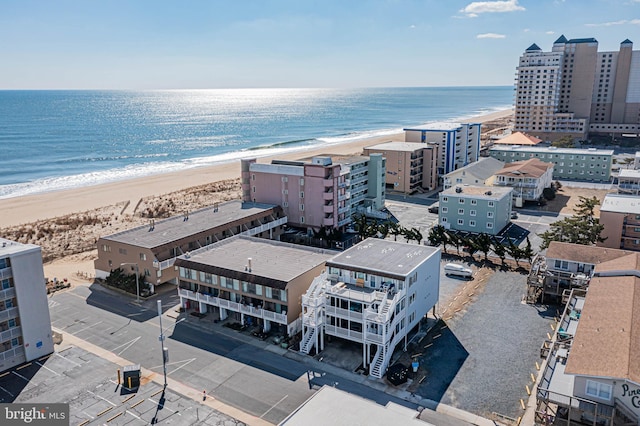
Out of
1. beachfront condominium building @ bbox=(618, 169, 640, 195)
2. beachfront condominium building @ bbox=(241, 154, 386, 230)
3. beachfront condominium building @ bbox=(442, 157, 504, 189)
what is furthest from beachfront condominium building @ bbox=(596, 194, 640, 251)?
beachfront condominium building @ bbox=(241, 154, 386, 230)

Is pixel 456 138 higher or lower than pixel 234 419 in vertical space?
higher

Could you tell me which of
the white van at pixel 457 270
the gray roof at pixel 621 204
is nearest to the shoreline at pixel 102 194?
the white van at pixel 457 270

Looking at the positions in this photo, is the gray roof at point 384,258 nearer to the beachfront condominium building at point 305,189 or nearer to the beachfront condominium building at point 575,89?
the beachfront condominium building at point 305,189

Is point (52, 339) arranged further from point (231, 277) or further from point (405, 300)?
point (405, 300)

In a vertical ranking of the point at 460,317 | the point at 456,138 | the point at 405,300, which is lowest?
the point at 460,317

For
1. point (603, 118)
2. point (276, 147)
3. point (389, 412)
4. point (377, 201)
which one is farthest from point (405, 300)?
point (603, 118)

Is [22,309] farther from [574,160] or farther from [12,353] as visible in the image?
[574,160]

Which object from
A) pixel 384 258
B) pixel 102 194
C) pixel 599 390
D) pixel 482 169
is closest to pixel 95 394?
pixel 384 258
